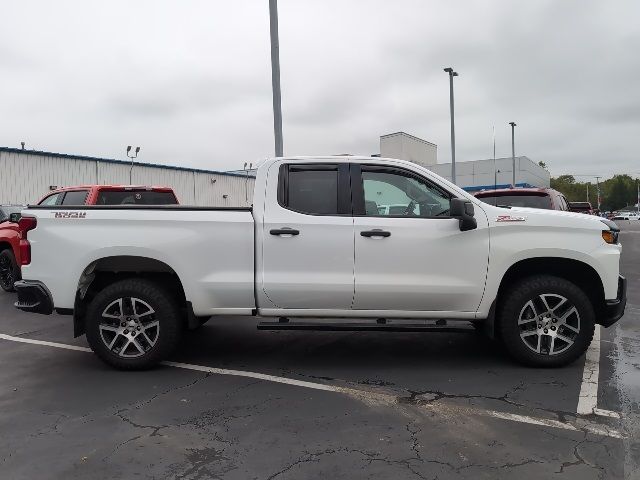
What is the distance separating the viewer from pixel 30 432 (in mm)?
3820

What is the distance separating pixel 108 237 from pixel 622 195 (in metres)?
165

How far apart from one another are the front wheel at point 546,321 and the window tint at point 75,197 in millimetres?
7044

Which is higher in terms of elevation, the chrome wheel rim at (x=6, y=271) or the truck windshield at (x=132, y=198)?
the truck windshield at (x=132, y=198)

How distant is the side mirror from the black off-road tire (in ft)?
9.07

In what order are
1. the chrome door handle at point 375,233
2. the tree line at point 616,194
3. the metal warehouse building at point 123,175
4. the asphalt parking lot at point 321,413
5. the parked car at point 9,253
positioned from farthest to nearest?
the tree line at point 616,194 → the metal warehouse building at point 123,175 → the parked car at point 9,253 → the chrome door handle at point 375,233 → the asphalt parking lot at point 321,413

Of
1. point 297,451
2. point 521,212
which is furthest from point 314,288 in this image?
point 521,212

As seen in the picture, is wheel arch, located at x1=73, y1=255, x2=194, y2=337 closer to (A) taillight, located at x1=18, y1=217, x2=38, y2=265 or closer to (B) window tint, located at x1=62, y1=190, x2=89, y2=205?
(A) taillight, located at x1=18, y1=217, x2=38, y2=265

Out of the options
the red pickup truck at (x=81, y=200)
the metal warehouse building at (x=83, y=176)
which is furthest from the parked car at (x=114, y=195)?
the metal warehouse building at (x=83, y=176)

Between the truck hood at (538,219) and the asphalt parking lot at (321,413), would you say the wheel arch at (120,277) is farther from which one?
the truck hood at (538,219)

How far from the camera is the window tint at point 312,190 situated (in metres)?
5.07

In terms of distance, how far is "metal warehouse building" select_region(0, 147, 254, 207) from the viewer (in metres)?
22.5

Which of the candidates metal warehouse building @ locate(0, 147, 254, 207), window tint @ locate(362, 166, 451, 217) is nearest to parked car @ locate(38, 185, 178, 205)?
window tint @ locate(362, 166, 451, 217)

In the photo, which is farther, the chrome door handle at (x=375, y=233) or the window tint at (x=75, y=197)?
the window tint at (x=75, y=197)

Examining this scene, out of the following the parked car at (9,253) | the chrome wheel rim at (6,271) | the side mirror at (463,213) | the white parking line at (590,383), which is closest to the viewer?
the white parking line at (590,383)
